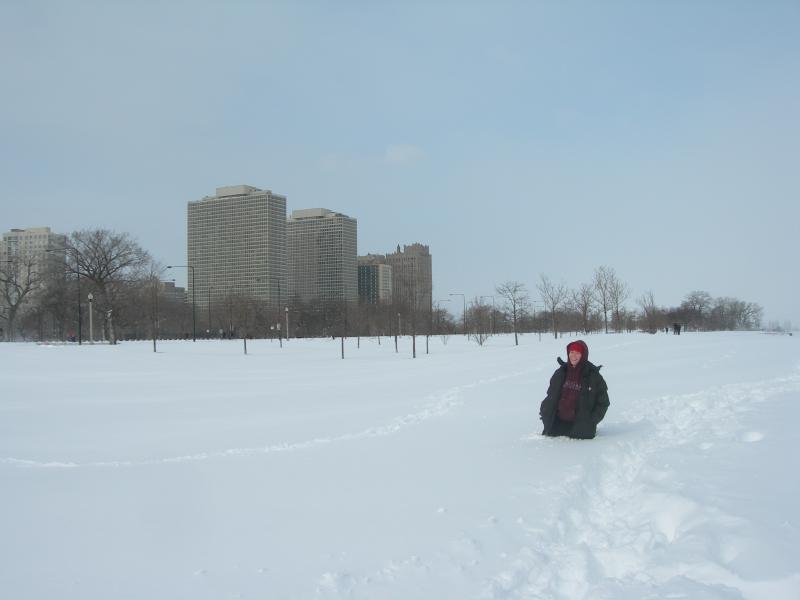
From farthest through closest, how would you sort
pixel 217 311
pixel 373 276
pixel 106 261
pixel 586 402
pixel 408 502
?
pixel 373 276 < pixel 217 311 < pixel 106 261 < pixel 586 402 < pixel 408 502

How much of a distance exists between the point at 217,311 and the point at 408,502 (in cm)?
8856

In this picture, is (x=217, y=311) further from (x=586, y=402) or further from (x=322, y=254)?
(x=586, y=402)

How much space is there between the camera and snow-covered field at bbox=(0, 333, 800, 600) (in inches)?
163

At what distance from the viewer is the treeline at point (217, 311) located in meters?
54.1

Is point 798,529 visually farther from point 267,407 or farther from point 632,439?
point 267,407

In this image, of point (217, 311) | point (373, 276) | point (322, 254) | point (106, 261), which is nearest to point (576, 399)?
point (106, 261)

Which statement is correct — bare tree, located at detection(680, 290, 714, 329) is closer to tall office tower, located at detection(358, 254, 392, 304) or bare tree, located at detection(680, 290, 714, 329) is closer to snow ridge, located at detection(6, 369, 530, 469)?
tall office tower, located at detection(358, 254, 392, 304)

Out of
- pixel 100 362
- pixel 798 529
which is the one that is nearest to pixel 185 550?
pixel 798 529

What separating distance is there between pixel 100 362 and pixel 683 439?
1057 inches

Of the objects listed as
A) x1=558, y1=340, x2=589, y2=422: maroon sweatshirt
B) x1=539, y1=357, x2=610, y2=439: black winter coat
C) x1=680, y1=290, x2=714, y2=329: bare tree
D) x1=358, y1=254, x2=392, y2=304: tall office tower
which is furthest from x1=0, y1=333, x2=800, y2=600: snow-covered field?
x1=358, y1=254, x2=392, y2=304: tall office tower

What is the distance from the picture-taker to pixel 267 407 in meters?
13.5

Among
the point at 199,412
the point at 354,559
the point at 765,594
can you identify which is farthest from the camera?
the point at 199,412

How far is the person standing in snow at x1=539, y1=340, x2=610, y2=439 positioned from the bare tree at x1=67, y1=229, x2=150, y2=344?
50.6 metres

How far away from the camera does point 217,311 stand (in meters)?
90.4
